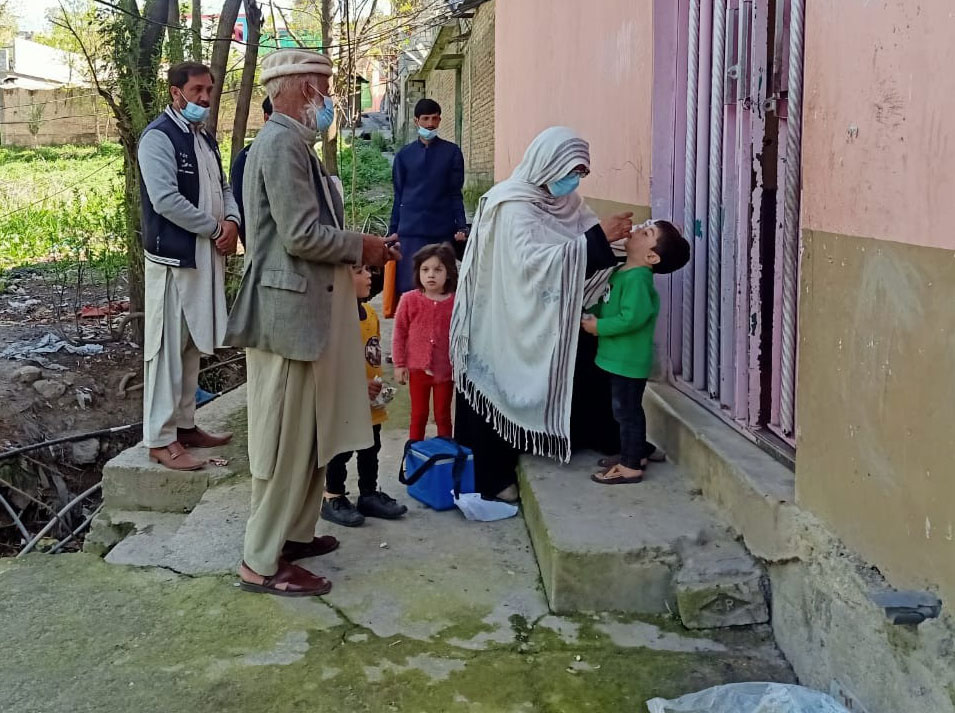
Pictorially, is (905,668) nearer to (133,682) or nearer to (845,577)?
(845,577)

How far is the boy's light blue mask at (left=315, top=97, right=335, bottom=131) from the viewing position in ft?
10.6

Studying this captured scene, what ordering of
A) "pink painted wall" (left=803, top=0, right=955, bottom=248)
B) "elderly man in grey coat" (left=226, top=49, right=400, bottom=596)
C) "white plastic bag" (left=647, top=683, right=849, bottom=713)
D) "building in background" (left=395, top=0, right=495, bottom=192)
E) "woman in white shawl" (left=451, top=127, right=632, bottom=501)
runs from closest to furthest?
"pink painted wall" (left=803, top=0, right=955, bottom=248) < "white plastic bag" (left=647, top=683, right=849, bottom=713) < "elderly man in grey coat" (left=226, top=49, right=400, bottom=596) < "woman in white shawl" (left=451, top=127, right=632, bottom=501) < "building in background" (left=395, top=0, right=495, bottom=192)

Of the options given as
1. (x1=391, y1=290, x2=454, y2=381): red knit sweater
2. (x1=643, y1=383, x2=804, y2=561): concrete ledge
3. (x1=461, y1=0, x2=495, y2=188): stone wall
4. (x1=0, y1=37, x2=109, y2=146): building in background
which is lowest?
(x1=643, y1=383, x2=804, y2=561): concrete ledge

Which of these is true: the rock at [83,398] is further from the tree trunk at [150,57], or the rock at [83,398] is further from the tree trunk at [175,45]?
the tree trunk at [175,45]

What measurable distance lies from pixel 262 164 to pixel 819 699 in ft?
7.46

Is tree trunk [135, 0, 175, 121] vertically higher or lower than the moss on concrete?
higher

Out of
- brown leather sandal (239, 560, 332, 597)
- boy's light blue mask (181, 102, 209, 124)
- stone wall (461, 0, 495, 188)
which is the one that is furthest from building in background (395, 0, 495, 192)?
brown leather sandal (239, 560, 332, 597)

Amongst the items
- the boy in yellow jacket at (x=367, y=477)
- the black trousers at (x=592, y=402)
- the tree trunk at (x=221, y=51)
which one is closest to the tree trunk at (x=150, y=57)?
the tree trunk at (x=221, y=51)

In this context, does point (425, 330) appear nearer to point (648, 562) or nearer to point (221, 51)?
point (648, 562)

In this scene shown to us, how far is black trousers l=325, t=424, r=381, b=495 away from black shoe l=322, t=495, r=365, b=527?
0.04 metres

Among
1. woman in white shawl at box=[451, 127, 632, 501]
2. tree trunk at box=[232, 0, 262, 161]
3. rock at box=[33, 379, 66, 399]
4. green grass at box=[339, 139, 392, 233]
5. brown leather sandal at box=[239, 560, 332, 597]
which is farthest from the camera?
green grass at box=[339, 139, 392, 233]

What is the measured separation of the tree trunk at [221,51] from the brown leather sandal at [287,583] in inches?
174

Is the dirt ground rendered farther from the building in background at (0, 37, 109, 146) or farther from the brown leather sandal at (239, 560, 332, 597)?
the building in background at (0, 37, 109, 146)

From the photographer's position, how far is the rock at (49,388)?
6480 mm
